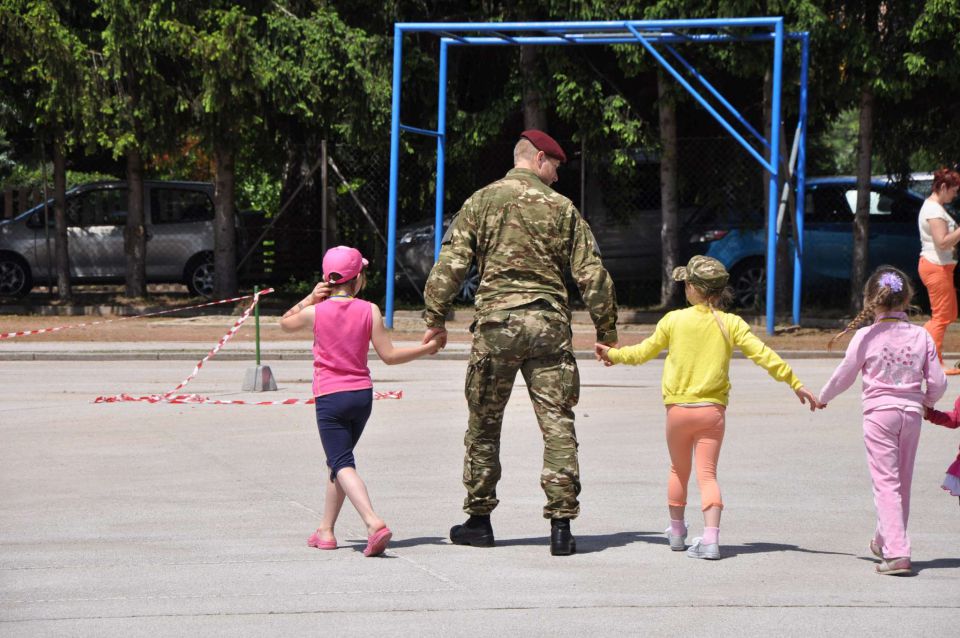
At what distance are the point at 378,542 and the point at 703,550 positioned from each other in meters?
Answer: 1.38

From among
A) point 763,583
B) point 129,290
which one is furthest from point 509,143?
point 763,583

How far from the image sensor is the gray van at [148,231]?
25062 millimetres

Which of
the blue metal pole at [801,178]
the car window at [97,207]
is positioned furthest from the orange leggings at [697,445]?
the car window at [97,207]

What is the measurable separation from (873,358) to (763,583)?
107cm

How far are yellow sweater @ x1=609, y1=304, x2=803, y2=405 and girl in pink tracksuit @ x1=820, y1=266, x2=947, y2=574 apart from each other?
337 millimetres

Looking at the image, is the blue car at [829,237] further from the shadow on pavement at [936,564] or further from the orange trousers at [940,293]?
the shadow on pavement at [936,564]

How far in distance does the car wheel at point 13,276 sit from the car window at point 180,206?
2.27 m

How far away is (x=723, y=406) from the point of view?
6707 mm

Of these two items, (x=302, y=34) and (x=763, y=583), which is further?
(x=302, y=34)

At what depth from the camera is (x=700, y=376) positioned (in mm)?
6656

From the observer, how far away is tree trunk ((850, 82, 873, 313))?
2075 cm

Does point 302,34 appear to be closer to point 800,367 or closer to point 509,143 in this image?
point 509,143

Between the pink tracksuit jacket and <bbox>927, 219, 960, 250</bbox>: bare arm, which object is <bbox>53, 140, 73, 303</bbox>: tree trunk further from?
the pink tracksuit jacket

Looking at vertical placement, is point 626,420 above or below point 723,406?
below
